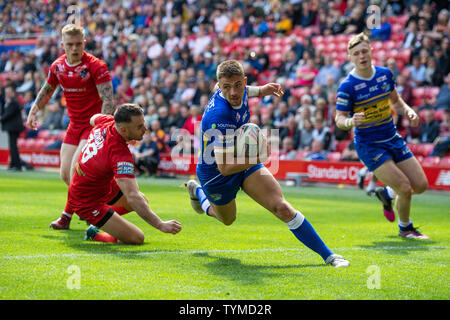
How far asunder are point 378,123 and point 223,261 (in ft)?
10.8

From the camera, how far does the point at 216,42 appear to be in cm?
2278

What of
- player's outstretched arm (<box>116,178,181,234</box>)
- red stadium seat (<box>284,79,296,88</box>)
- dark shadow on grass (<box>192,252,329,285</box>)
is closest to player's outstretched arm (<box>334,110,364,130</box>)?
dark shadow on grass (<box>192,252,329,285</box>)

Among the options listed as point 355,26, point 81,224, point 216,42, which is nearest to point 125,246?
point 81,224

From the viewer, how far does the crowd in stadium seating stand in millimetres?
17531

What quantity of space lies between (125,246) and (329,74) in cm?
1329

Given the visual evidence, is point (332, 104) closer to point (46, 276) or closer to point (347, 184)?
point (347, 184)

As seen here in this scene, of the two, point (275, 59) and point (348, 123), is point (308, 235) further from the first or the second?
point (275, 59)

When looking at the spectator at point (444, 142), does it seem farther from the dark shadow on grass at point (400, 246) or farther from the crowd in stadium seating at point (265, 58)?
the dark shadow on grass at point (400, 246)

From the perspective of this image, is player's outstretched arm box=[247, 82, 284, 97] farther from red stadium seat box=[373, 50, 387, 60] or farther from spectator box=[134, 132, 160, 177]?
spectator box=[134, 132, 160, 177]

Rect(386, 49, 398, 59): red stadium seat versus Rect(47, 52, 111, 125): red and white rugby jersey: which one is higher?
Rect(386, 49, 398, 59): red stadium seat

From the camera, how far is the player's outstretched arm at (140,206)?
242 inches

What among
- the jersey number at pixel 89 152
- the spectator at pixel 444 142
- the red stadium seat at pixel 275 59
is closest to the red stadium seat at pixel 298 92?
the red stadium seat at pixel 275 59

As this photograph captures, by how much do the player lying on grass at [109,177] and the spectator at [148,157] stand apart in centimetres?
1165

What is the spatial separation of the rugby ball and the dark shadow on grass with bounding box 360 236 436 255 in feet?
6.93
